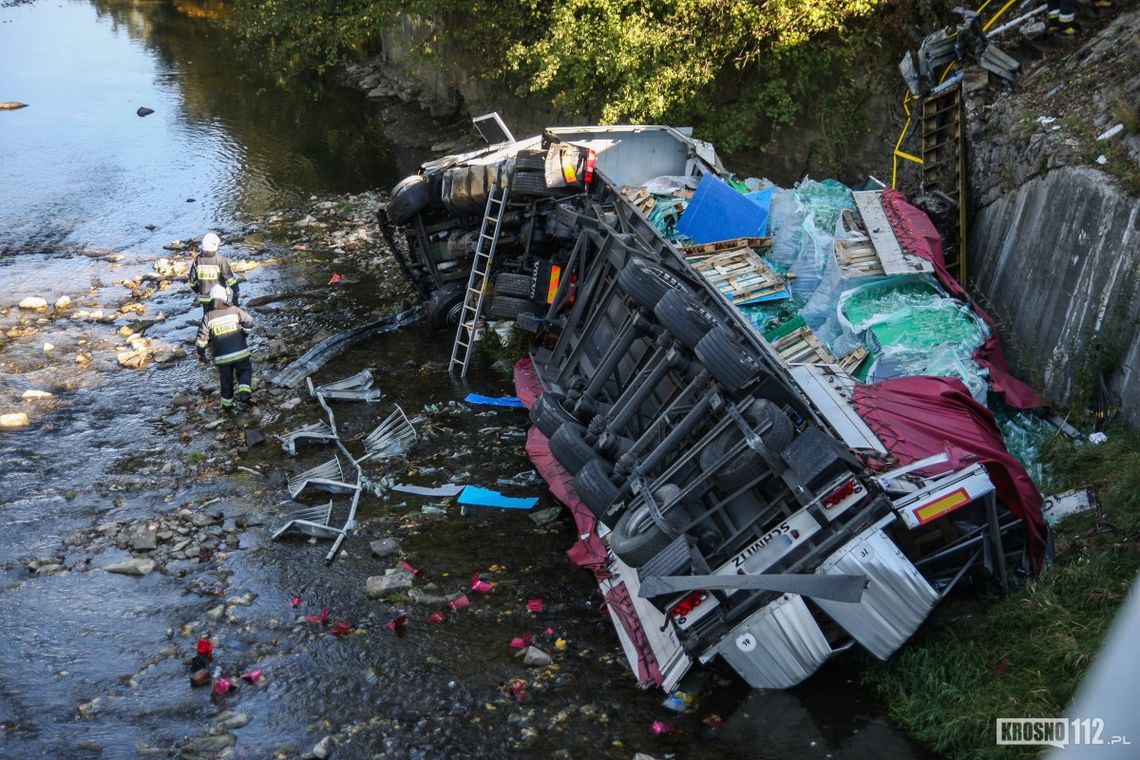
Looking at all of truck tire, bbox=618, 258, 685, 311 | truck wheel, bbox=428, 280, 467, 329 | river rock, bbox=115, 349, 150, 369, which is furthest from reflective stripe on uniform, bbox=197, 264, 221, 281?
truck tire, bbox=618, 258, 685, 311

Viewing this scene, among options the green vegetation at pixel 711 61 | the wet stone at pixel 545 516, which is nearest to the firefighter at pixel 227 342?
the wet stone at pixel 545 516

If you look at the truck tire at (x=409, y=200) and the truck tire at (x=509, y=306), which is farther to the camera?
the truck tire at (x=409, y=200)

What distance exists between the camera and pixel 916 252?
26.0 feet

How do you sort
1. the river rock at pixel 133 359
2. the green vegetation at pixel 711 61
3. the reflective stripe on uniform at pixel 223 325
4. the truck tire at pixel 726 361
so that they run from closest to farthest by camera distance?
the truck tire at pixel 726 361 < the reflective stripe on uniform at pixel 223 325 < the river rock at pixel 133 359 < the green vegetation at pixel 711 61

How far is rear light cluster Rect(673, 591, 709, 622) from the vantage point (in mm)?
5148

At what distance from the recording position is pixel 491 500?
7398mm

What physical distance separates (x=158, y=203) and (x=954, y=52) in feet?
40.4

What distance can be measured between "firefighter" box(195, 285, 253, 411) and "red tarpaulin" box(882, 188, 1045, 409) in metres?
6.17

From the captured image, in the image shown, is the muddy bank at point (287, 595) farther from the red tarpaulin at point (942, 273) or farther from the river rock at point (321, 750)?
the red tarpaulin at point (942, 273)

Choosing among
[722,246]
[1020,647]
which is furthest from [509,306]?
[1020,647]

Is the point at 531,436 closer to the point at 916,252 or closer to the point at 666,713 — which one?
the point at 666,713

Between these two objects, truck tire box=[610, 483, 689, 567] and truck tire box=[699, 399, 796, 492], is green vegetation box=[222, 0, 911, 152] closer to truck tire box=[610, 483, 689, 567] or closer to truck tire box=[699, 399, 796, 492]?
truck tire box=[699, 399, 796, 492]

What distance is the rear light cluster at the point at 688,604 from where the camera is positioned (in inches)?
203

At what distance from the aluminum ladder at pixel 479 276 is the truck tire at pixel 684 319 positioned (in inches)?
139
